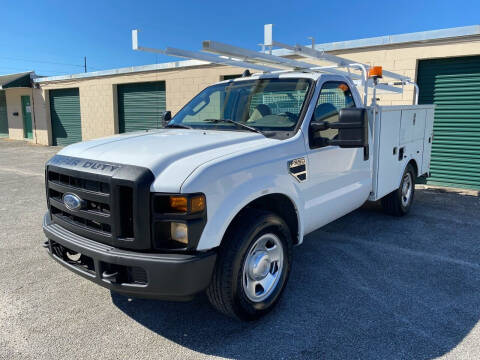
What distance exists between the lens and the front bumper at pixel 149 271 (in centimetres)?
252

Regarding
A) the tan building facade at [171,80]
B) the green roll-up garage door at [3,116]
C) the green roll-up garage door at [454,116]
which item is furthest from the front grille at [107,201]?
the green roll-up garage door at [3,116]

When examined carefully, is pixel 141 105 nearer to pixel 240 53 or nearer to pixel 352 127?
pixel 240 53

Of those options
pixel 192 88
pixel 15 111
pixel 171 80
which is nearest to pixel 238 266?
pixel 192 88

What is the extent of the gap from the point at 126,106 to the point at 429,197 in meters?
12.1

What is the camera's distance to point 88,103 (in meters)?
17.2

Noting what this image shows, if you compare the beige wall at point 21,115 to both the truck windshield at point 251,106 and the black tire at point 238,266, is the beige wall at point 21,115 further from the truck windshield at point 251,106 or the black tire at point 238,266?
the black tire at point 238,266

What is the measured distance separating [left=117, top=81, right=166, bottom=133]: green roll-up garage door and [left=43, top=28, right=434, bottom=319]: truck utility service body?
34.3 ft

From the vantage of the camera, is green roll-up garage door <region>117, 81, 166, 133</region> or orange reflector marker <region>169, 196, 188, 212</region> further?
green roll-up garage door <region>117, 81, 166, 133</region>

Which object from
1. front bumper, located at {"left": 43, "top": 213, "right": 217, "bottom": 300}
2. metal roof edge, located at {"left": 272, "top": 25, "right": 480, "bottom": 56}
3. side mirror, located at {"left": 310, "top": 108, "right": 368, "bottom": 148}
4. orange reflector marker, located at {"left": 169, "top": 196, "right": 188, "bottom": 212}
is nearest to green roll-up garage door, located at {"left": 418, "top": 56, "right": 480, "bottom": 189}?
metal roof edge, located at {"left": 272, "top": 25, "right": 480, "bottom": 56}

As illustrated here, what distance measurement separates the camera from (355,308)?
3369 mm

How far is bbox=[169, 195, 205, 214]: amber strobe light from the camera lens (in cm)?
251

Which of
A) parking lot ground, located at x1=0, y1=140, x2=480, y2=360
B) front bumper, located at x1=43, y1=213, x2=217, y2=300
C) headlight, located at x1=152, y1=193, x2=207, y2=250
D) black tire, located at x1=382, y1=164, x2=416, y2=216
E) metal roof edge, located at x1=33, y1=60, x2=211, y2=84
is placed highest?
metal roof edge, located at x1=33, y1=60, x2=211, y2=84

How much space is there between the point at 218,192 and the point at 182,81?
11.2m

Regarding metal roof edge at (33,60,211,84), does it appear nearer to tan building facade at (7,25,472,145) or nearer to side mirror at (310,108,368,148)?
tan building facade at (7,25,472,145)
